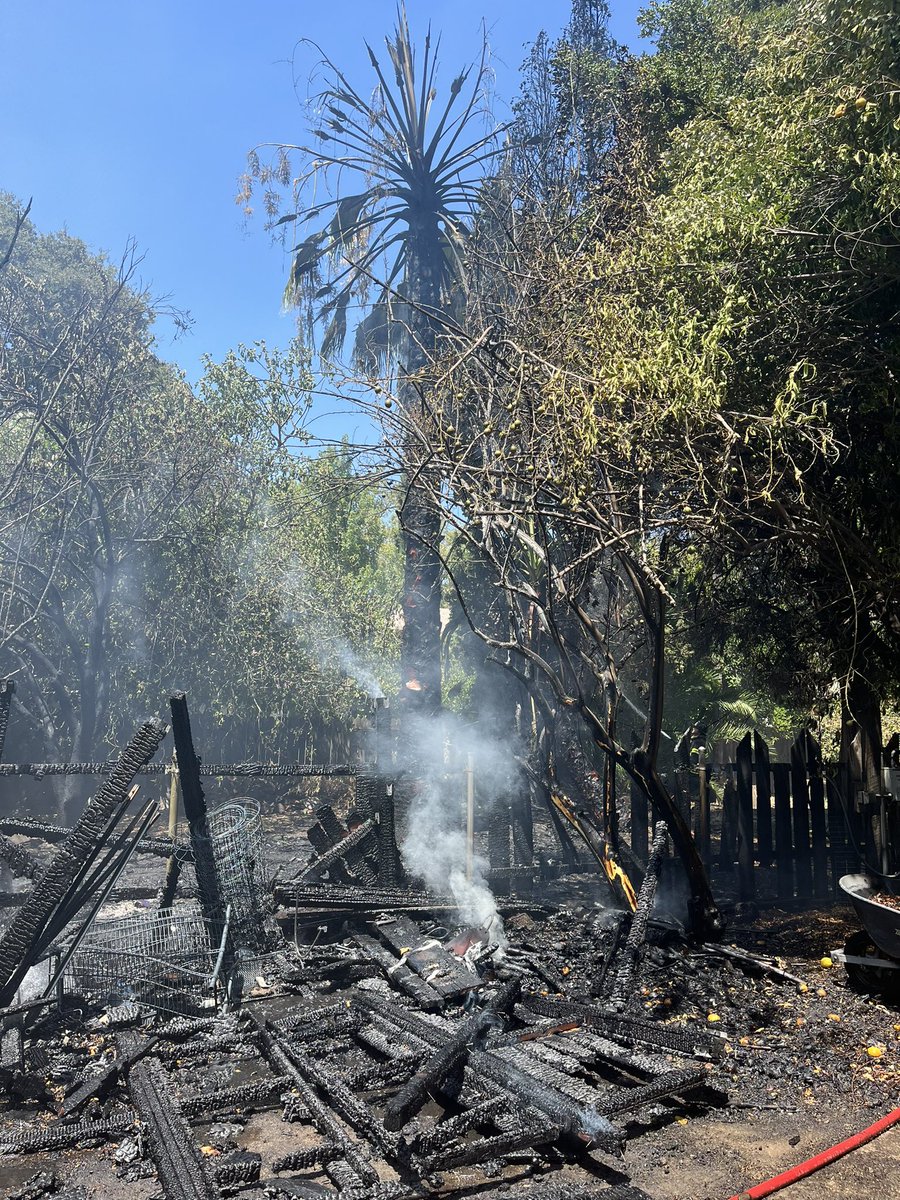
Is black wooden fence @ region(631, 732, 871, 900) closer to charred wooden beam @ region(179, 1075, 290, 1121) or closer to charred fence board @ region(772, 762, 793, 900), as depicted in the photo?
charred fence board @ region(772, 762, 793, 900)

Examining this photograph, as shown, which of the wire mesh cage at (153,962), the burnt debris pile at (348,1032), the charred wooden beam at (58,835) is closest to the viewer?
the burnt debris pile at (348,1032)

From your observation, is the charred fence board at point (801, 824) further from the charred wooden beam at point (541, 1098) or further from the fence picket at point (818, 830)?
the charred wooden beam at point (541, 1098)

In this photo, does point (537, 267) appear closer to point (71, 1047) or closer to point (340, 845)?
point (340, 845)

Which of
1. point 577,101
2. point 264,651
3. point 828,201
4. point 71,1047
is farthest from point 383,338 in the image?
point 71,1047

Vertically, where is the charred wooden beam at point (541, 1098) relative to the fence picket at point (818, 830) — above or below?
below

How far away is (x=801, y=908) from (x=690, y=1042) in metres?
4.75

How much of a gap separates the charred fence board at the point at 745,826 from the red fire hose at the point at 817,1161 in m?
5.15

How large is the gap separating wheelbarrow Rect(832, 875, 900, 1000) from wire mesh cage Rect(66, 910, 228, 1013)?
5.15m

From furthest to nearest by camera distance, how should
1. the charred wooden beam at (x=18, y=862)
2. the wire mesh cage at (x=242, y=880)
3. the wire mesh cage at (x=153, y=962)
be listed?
the wire mesh cage at (x=242, y=880) < the charred wooden beam at (x=18, y=862) < the wire mesh cage at (x=153, y=962)

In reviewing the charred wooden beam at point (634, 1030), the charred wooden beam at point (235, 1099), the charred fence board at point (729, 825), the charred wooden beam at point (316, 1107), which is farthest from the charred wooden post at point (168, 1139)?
the charred fence board at point (729, 825)

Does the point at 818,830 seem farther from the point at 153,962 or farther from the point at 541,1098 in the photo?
the point at 153,962

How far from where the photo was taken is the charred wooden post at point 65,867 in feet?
20.4

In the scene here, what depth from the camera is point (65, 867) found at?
632 centimetres

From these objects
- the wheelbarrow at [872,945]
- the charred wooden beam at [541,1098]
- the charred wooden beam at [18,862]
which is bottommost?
the charred wooden beam at [541,1098]
